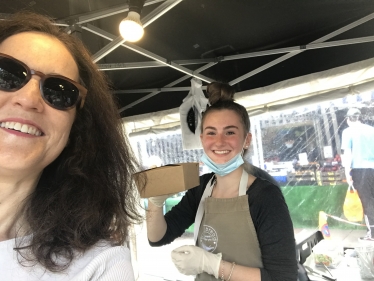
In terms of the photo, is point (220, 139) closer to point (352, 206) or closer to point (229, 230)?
point (229, 230)

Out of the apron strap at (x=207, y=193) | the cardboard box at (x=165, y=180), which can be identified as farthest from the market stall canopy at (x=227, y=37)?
the apron strap at (x=207, y=193)

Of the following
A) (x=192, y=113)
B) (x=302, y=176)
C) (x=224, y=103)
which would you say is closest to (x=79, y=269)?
(x=224, y=103)

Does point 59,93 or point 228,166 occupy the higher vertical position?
point 59,93

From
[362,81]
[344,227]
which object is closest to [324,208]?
[344,227]

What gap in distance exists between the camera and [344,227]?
2127 millimetres

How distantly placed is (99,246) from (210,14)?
1.39 metres

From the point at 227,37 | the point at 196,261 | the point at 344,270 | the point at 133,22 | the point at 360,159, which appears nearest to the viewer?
the point at 133,22

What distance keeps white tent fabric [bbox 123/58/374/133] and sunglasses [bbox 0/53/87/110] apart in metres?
1.67

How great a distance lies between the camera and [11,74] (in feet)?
2.06

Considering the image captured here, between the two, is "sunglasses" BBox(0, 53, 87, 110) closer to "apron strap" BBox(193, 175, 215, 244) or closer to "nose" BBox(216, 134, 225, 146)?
"nose" BBox(216, 134, 225, 146)

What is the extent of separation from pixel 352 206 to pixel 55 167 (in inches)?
84.7

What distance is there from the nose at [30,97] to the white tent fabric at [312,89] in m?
1.78

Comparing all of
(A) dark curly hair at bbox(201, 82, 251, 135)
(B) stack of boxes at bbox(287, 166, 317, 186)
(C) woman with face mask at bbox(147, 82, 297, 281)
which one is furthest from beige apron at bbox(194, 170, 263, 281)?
(B) stack of boxes at bbox(287, 166, 317, 186)

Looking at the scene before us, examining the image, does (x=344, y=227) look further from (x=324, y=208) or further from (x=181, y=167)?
(x=181, y=167)
